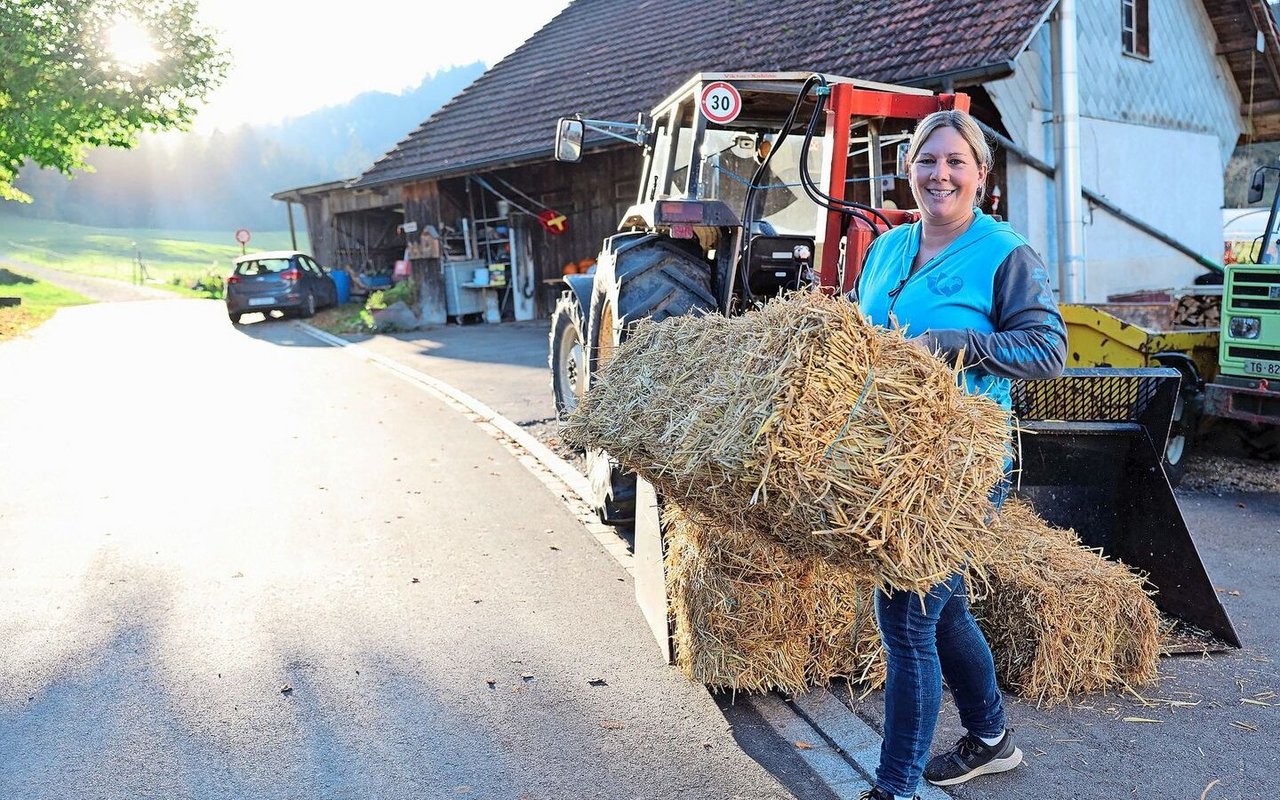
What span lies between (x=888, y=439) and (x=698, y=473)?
529mm

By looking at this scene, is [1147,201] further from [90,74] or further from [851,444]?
[90,74]

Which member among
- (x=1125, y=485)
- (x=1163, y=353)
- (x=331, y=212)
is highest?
(x=331, y=212)

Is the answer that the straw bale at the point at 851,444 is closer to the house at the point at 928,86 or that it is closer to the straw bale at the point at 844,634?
the straw bale at the point at 844,634

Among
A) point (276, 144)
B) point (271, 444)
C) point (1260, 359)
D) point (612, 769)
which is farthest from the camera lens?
point (276, 144)

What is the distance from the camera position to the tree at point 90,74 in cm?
2283

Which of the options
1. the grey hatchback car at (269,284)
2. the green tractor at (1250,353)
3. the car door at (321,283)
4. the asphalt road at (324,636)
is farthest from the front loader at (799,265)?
the car door at (321,283)

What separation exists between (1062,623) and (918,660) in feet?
4.11

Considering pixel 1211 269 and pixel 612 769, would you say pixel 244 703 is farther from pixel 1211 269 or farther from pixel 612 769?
pixel 1211 269

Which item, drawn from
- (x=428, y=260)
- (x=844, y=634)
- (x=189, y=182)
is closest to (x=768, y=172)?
(x=844, y=634)

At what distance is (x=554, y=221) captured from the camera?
799 inches

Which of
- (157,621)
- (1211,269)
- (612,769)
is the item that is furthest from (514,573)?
(1211,269)

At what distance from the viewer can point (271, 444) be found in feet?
30.4

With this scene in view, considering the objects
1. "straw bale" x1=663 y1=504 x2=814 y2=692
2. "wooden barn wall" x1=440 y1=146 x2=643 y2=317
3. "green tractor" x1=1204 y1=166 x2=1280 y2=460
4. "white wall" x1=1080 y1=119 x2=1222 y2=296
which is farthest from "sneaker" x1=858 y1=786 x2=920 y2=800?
"wooden barn wall" x1=440 y1=146 x2=643 y2=317

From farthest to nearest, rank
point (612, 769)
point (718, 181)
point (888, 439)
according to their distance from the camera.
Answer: point (718, 181) → point (612, 769) → point (888, 439)
